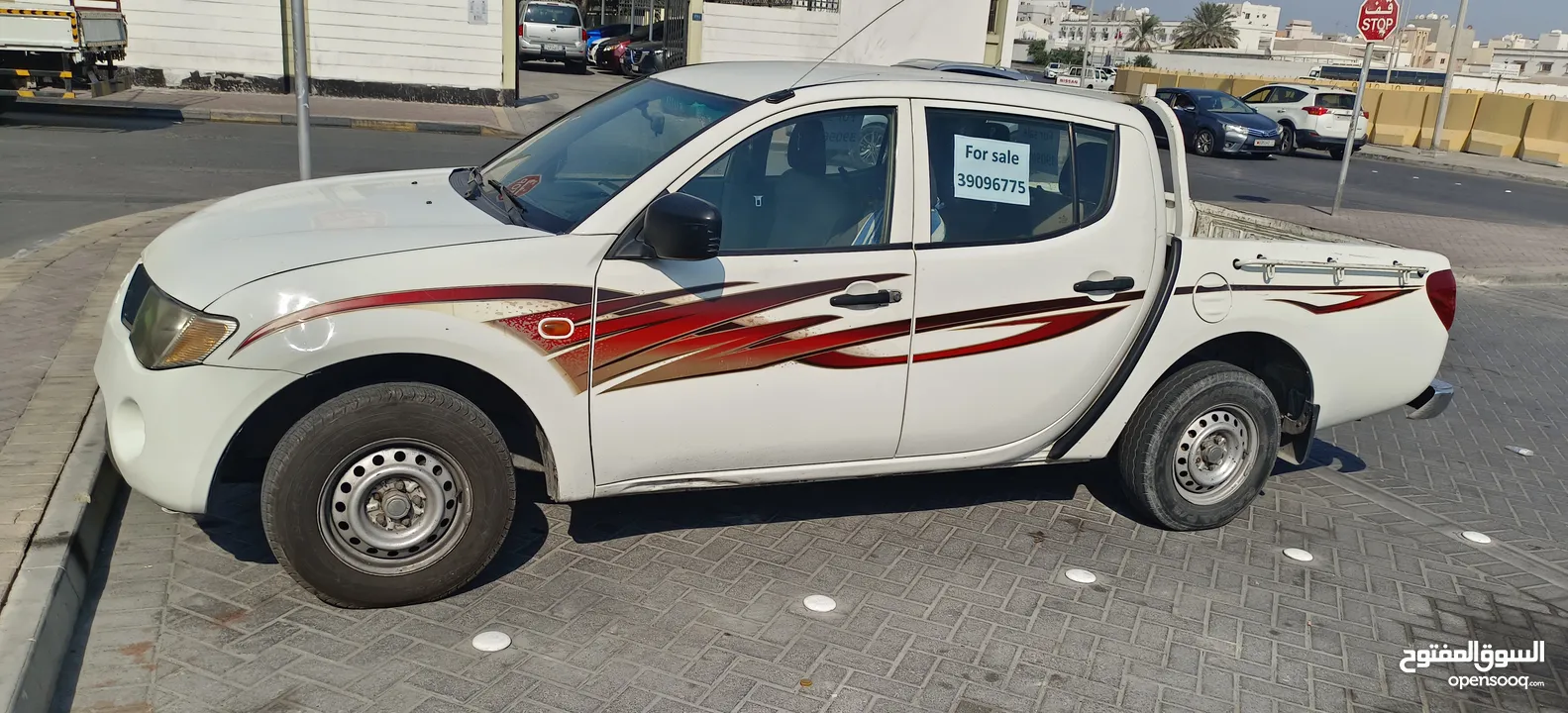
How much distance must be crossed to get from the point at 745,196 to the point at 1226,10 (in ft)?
328

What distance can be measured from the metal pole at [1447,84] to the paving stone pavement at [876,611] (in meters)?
25.0

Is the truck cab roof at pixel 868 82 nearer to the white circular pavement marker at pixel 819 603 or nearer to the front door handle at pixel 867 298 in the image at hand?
the front door handle at pixel 867 298

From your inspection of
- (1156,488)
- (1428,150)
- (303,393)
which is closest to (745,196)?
(303,393)

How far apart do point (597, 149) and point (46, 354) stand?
10.8 feet

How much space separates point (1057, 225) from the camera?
4703 mm

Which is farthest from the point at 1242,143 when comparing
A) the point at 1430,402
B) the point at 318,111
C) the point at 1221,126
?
the point at 1430,402

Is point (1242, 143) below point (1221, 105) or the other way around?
below

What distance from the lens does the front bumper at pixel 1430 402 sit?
18.2 ft

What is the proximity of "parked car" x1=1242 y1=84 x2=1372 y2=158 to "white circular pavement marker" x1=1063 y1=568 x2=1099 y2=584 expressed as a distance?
25.5 meters

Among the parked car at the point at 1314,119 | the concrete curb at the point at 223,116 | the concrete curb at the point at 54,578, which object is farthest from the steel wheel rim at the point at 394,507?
the parked car at the point at 1314,119

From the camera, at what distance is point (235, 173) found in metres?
12.9

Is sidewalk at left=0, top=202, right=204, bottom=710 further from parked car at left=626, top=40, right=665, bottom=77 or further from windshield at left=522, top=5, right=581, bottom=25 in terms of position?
parked car at left=626, top=40, right=665, bottom=77

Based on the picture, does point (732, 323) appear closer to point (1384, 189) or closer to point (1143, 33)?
point (1384, 189)

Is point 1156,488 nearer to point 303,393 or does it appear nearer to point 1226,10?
point 303,393
